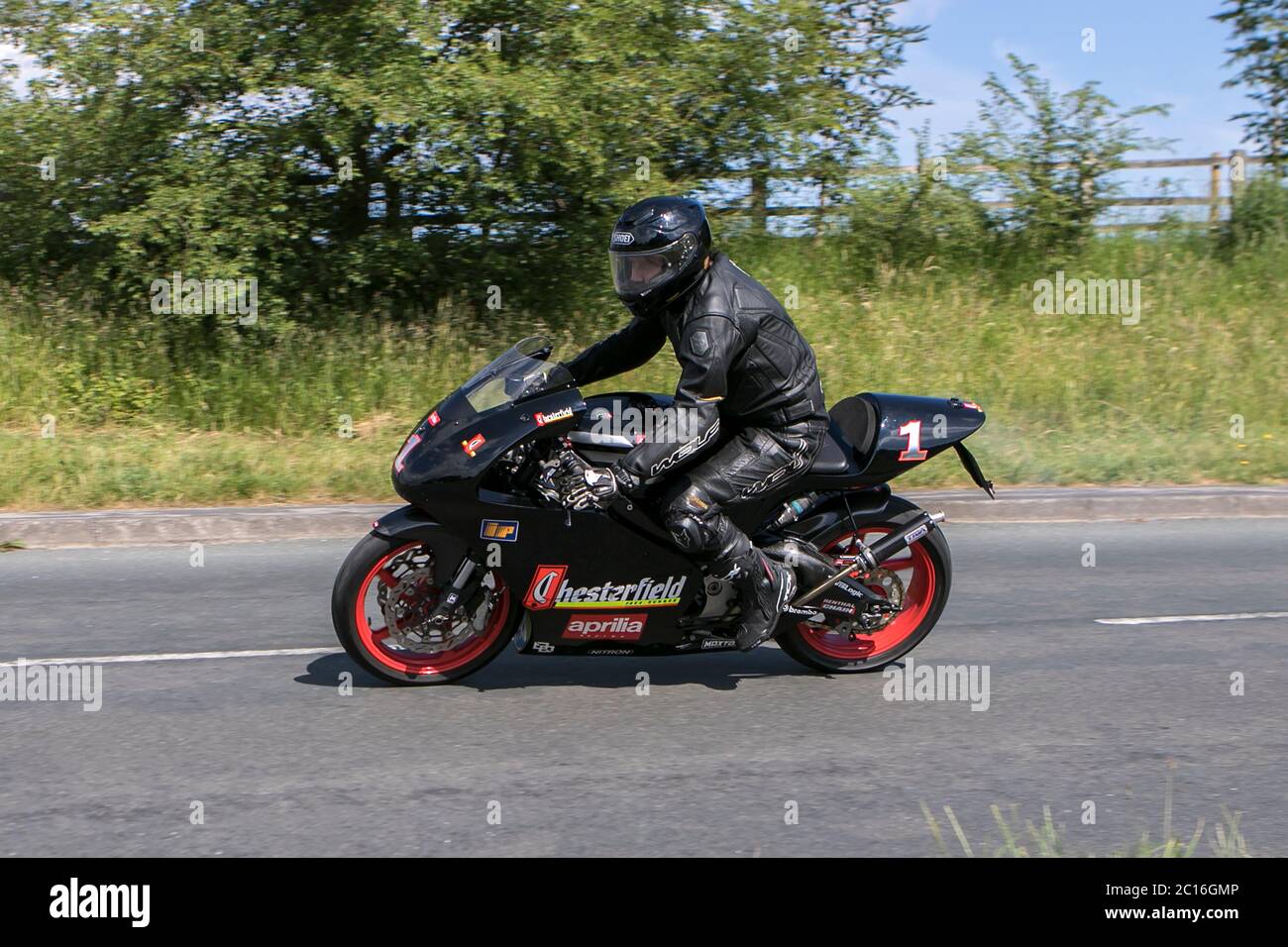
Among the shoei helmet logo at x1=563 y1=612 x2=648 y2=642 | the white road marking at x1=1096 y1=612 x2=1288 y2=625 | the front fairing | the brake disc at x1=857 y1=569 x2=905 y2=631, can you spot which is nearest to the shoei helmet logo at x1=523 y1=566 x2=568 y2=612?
the shoei helmet logo at x1=563 y1=612 x2=648 y2=642

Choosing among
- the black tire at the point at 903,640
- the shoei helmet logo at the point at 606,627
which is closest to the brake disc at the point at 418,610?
the shoei helmet logo at the point at 606,627

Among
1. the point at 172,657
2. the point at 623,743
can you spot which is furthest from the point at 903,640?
the point at 172,657

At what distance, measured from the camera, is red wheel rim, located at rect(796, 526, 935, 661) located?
6.48 m

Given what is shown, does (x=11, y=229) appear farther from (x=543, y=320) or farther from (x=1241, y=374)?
(x=1241, y=374)

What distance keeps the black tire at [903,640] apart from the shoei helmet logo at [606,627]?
2.35 feet

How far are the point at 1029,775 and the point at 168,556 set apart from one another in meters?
6.24

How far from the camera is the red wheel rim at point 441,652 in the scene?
19.6 feet

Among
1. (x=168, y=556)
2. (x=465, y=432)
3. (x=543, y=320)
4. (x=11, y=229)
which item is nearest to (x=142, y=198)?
(x=11, y=229)

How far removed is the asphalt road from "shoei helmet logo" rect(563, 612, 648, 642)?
0.97 ft

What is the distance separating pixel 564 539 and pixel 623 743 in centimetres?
90

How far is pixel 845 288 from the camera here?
17297mm

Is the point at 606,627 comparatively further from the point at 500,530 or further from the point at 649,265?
the point at 649,265

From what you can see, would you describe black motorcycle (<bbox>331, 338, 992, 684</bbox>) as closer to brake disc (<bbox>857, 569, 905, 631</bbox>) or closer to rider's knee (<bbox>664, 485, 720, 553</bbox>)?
brake disc (<bbox>857, 569, 905, 631</bbox>)
